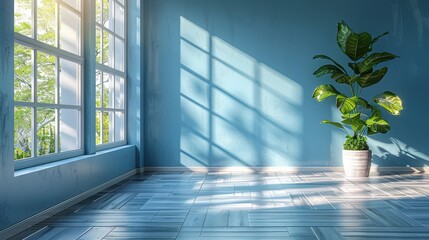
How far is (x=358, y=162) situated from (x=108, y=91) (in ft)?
9.93

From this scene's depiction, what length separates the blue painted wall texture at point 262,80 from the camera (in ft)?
16.9

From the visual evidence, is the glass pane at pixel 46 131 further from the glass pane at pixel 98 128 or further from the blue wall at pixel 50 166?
the glass pane at pixel 98 128

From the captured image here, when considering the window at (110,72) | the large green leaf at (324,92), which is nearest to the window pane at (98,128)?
the window at (110,72)

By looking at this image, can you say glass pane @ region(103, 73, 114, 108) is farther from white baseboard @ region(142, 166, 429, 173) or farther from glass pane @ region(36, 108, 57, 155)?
glass pane @ region(36, 108, 57, 155)

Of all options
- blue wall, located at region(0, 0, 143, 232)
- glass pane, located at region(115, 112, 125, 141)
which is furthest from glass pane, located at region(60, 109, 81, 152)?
glass pane, located at region(115, 112, 125, 141)

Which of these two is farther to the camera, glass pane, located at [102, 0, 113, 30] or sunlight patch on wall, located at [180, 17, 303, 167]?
sunlight patch on wall, located at [180, 17, 303, 167]

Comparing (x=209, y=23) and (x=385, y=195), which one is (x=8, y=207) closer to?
(x=385, y=195)

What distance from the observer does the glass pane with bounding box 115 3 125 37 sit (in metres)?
4.82

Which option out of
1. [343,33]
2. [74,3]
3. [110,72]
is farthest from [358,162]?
[74,3]

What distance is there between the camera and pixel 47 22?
305 cm

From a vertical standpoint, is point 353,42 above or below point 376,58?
above

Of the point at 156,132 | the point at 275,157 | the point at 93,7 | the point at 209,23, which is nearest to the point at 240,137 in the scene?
the point at 275,157

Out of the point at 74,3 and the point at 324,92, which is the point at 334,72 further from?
the point at 74,3

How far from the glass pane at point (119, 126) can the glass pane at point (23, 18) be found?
6.82ft
